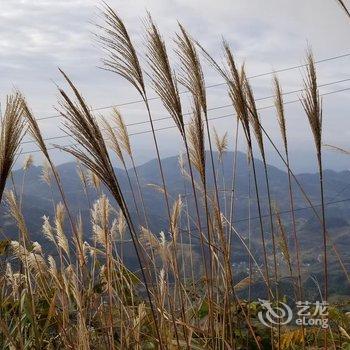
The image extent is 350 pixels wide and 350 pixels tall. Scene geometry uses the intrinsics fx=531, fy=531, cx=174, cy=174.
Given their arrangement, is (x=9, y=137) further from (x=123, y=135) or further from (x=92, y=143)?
(x=123, y=135)

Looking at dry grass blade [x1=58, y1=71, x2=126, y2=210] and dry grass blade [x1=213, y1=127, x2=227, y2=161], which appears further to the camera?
dry grass blade [x1=213, y1=127, x2=227, y2=161]

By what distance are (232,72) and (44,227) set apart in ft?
6.24

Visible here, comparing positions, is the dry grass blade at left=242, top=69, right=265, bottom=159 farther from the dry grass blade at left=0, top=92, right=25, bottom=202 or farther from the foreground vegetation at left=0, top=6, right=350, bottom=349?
the dry grass blade at left=0, top=92, right=25, bottom=202

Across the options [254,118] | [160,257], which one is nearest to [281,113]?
[254,118]

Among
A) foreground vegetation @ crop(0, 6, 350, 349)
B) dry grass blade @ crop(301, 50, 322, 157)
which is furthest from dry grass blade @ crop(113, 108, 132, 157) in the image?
dry grass blade @ crop(301, 50, 322, 157)

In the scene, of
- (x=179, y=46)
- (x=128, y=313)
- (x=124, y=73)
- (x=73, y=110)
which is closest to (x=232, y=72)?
(x=179, y=46)

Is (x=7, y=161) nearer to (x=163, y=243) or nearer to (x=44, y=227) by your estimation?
(x=163, y=243)

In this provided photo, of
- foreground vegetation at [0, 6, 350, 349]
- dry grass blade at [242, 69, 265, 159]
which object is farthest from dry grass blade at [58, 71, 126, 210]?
dry grass blade at [242, 69, 265, 159]
